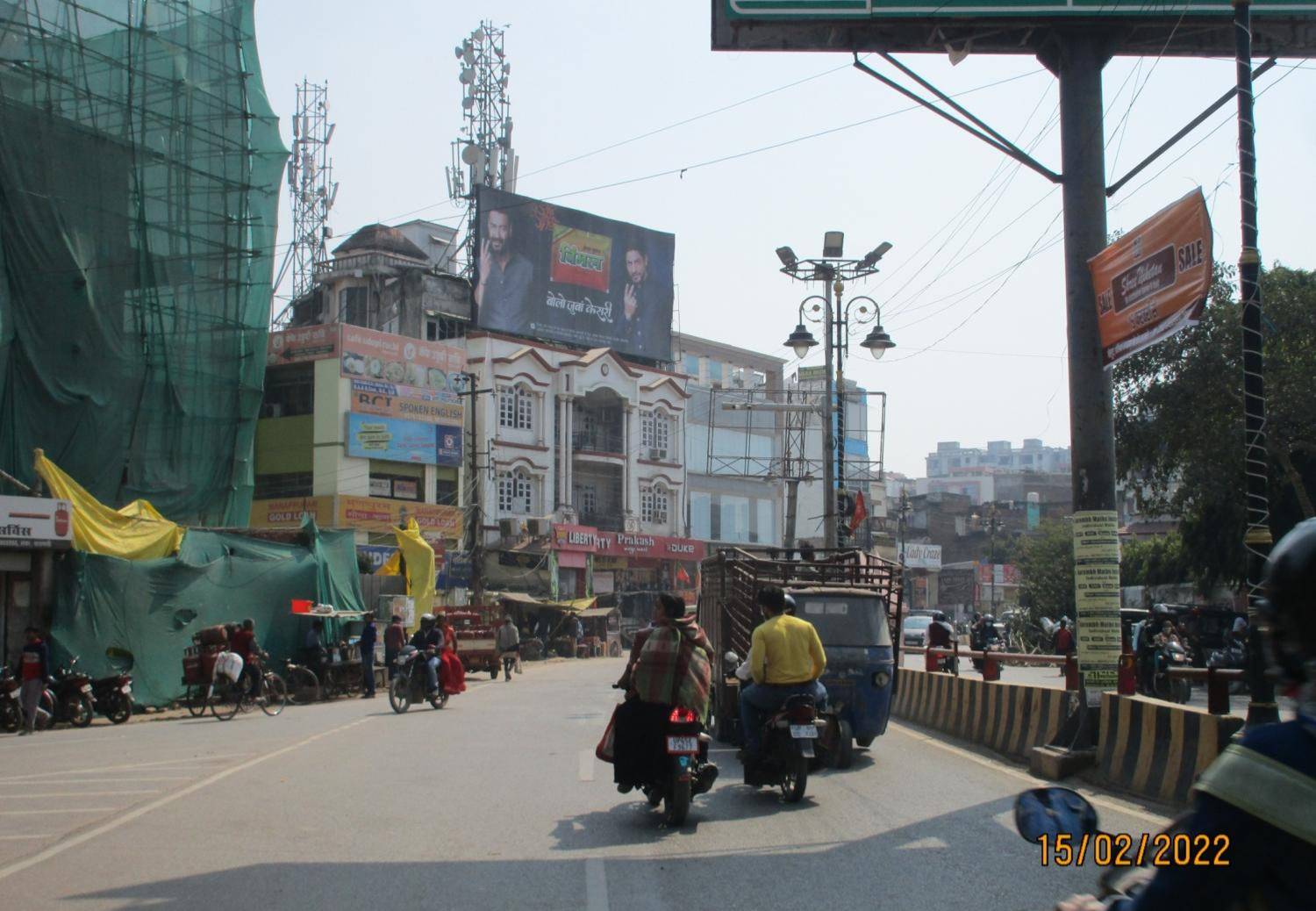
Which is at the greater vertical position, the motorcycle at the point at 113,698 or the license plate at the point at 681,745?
the license plate at the point at 681,745

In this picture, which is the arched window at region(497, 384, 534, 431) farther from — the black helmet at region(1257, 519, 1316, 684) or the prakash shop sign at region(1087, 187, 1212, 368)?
the black helmet at region(1257, 519, 1316, 684)

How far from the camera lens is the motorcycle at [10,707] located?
1931 cm

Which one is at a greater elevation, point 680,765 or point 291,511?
point 291,511

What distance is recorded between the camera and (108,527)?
76.4 feet

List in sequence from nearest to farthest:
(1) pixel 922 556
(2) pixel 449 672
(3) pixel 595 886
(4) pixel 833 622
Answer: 1. (3) pixel 595 886
2. (4) pixel 833 622
3. (2) pixel 449 672
4. (1) pixel 922 556

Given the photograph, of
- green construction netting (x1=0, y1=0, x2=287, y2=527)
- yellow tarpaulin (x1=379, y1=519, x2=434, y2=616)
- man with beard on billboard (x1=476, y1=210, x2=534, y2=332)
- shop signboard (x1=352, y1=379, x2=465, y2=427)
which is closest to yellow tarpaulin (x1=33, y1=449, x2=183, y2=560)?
green construction netting (x1=0, y1=0, x2=287, y2=527)

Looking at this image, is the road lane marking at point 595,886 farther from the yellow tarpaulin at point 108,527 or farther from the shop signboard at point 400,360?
the shop signboard at point 400,360

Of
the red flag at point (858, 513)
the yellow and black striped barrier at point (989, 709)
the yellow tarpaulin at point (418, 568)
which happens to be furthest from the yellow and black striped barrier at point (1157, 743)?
the yellow tarpaulin at point (418, 568)

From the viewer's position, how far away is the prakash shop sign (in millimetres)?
9391

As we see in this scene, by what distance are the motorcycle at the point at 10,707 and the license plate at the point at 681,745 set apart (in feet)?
46.6

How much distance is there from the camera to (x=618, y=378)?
63000 millimetres

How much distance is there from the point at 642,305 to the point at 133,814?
56724 millimetres

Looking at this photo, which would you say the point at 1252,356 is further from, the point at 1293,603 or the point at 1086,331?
the point at 1293,603

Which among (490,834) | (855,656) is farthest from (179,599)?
(490,834)
